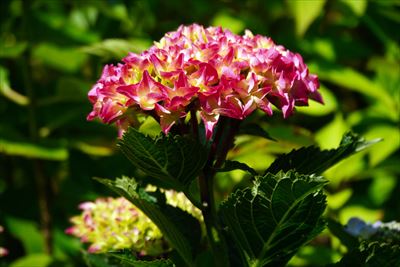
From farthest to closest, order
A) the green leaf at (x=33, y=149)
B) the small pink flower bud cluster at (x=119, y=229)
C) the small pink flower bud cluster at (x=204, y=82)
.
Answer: the green leaf at (x=33, y=149), the small pink flower bud cluster at (x=119, y=229), the small pink flower bud cluster at (x=204, y=82)

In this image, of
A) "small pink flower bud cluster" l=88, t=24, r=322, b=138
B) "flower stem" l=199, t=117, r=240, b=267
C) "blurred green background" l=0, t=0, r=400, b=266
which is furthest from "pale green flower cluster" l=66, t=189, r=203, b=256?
"blurred green background" l=0, t=0, r=400, b=266

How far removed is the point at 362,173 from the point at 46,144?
78 centimetres

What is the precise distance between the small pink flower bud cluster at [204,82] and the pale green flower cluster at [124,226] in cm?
27

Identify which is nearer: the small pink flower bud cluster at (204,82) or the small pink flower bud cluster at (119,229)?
the small pink flower bud cluster at (204,82)

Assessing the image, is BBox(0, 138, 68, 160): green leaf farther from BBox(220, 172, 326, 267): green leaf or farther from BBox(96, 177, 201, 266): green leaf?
BBox(220, 172, 326, 267): green leaf

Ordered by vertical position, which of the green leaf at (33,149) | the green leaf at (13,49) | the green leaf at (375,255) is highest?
the green leaf at (13,49)

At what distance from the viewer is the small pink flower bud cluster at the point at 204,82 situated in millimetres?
947

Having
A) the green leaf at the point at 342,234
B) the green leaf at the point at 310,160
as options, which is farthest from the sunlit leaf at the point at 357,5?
the green leaf at the point at 310,160

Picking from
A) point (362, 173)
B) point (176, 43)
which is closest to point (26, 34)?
point (362, 173)

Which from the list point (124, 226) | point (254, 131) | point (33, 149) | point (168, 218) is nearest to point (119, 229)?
point (124, 226)

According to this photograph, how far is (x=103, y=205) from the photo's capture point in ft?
4.49

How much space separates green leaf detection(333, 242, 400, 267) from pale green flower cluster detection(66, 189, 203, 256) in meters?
0.32

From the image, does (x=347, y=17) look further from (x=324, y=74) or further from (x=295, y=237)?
(x=295, y=237)

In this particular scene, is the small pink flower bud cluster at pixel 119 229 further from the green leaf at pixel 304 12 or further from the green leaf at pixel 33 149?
the green leaf at pixel 304 12
